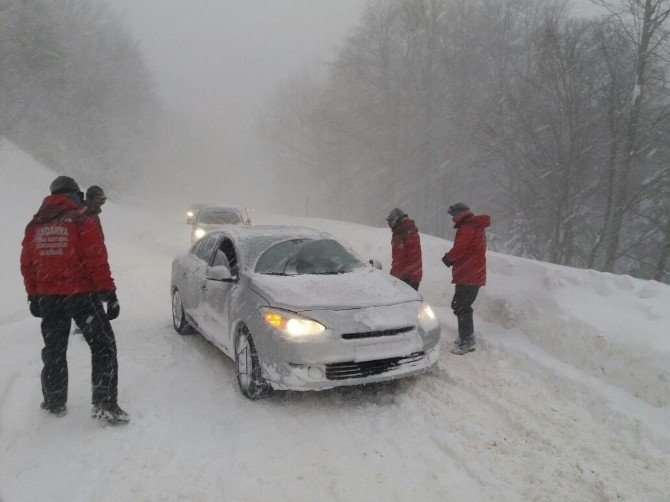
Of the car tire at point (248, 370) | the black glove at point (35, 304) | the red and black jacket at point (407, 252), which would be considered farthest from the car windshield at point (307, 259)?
the black glove at point (35, 304)

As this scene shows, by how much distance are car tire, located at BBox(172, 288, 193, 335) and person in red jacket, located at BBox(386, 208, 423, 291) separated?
9.93ft

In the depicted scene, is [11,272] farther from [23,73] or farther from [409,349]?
[23,73]

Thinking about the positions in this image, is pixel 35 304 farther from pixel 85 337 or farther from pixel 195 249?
pixel 195 249

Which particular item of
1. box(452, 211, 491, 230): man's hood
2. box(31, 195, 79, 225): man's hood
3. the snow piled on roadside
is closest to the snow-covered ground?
the snow piled on roadside

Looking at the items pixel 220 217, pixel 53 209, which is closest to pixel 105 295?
pixel 53 209

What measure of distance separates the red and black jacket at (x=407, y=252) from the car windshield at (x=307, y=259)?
1.17 meters

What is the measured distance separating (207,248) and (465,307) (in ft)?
11.4

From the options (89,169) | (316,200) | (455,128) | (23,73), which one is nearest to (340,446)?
(455,128)

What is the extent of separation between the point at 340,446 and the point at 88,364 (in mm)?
3410

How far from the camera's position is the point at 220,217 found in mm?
15289

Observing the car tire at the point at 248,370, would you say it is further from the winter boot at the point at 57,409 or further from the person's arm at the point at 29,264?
the person's arm at the point at 29,264

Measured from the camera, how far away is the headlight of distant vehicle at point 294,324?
4281 mm

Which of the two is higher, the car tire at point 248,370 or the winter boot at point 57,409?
the car tire at point 248,370

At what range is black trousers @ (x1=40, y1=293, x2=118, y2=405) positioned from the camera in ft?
13.0
